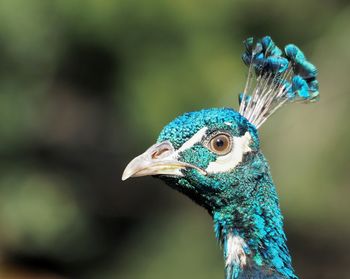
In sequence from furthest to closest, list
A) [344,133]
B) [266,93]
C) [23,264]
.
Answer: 1. [23,264]
2. [344,133]
3. [266,93]

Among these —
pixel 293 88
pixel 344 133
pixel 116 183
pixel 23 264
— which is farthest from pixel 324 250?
pixel 293 88

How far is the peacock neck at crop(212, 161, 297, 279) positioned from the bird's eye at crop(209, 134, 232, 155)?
10 cm

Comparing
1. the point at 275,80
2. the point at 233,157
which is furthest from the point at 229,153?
the point at 275,80

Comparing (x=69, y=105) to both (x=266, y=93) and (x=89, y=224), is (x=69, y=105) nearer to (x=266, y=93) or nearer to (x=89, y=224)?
(x=89, y=224)

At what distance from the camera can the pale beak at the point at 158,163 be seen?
96.7 inches

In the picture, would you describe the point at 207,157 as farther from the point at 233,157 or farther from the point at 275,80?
the point at 275,80

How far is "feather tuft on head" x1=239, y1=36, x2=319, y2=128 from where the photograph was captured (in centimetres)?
277

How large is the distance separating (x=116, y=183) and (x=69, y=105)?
3.25 feet

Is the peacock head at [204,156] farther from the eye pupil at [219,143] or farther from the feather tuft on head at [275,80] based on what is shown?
the feather tuft on head at [275,80]

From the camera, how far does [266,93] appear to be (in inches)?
109

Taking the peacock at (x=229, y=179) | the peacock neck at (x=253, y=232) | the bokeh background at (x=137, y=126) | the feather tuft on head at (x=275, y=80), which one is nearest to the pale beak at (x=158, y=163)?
the peacock at (x=229, y=179)

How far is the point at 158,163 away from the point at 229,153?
0.75ft

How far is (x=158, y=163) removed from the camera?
2.47m

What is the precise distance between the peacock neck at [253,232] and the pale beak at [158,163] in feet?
0.52
